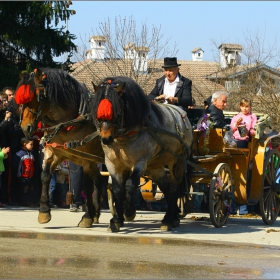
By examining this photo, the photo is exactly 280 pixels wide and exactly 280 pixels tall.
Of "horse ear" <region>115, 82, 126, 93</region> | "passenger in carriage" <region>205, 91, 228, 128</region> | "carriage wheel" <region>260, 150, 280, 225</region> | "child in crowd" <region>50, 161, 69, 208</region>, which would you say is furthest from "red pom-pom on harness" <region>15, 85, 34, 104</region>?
"child in crowd" <region>50, 161, 69, 208</region>

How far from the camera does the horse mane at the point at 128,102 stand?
31.9 ft

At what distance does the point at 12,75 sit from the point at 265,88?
936 cm

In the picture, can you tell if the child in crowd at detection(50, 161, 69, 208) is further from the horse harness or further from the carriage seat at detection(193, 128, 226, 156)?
the horse harness

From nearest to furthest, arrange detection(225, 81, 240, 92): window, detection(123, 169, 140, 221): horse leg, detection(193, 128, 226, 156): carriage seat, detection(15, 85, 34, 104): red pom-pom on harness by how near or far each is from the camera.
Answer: detection(123, 169, 140, 221): horse leg < detection(15, 85, 34, 104): red pom-pom on harness < detection(193, 128, 226, 156): carriage seat < detection(225, 81, 240, 92): window

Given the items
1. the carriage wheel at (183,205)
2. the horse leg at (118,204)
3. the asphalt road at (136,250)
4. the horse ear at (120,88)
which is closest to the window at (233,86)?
the carriage wheel at (183,205)

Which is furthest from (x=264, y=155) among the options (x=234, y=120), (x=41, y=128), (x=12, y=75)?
(x=12, y=75)

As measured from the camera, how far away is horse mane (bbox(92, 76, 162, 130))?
31.9 feet

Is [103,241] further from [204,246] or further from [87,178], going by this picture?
[87,178]

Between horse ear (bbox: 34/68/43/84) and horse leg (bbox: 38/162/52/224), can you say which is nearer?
horse ear (bbox: 34/68/43/84)

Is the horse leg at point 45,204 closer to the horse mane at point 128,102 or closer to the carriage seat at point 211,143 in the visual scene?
the horse mane at point 128,102

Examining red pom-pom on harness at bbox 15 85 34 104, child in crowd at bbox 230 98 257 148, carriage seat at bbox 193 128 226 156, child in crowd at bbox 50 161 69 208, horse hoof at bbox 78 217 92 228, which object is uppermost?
red pom-pom on harness at bbox 15 85 34 104

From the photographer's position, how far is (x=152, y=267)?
741 cm

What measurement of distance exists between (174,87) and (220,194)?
182 centimetres

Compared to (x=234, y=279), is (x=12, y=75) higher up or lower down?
higher up
